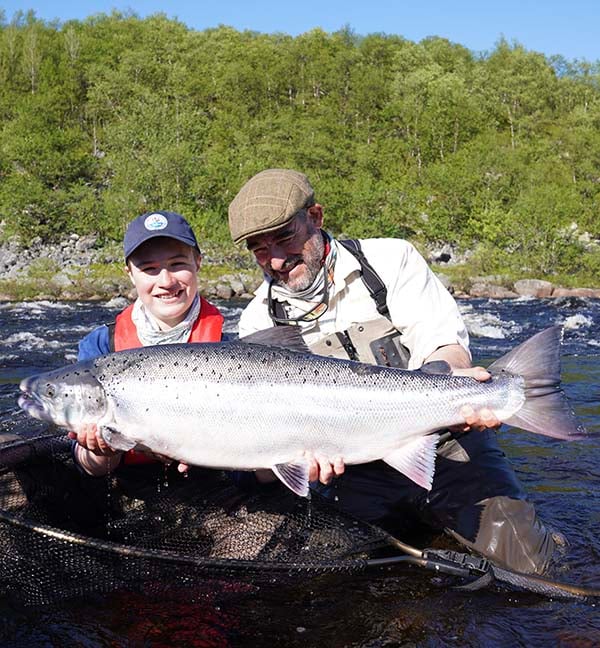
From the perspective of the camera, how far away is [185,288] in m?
4.23

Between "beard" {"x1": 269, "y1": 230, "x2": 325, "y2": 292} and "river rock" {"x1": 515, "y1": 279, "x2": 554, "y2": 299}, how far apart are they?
88.5 feet

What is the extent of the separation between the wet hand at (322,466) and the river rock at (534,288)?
91.2ft

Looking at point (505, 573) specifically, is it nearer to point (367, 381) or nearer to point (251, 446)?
point (367, 381)

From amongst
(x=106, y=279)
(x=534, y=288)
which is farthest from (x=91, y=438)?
(x=534, y=288)

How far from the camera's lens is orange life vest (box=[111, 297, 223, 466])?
4281mm

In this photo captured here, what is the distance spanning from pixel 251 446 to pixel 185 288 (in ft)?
3.67

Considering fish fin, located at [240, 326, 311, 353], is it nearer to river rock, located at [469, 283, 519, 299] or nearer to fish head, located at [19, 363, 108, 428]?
fish head, located at [19, 363, 108, 428]

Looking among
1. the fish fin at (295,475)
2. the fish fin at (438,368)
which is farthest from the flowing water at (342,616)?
the fish fin at (438,368)

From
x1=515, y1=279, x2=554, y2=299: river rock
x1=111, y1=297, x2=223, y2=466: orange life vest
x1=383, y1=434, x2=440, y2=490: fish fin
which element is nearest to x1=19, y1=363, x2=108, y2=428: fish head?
x1=111, y1=297, x2=223, y2=466: orange life vest

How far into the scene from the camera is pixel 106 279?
102 feet

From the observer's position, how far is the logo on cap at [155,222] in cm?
410

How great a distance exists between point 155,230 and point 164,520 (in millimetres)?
1704

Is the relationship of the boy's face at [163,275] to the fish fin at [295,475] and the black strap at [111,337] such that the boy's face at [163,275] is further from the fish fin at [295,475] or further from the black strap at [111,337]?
the fish fin at [295,475]

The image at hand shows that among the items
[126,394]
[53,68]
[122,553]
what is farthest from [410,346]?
[53,68]
